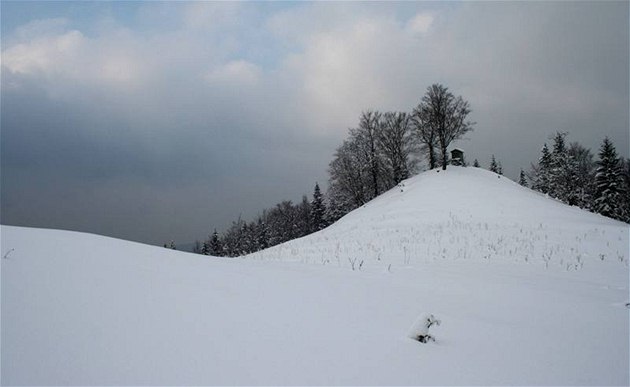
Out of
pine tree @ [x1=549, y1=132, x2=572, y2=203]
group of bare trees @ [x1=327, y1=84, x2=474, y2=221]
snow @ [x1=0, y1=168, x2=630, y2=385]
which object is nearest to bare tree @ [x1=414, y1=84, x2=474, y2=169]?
group of bare trees @ [x1=327, y1=84, x2=474, y2=221]

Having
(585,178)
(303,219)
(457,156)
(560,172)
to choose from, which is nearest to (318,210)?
(303,219)

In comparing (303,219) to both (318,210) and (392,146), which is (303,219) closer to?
(318,210)

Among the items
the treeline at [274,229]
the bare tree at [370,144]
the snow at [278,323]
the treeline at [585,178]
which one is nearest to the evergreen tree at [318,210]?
the treeline at [274,229]

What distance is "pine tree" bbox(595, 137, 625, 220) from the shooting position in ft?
127

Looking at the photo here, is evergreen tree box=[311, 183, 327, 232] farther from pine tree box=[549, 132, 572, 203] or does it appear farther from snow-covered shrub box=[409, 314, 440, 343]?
snow-covered shrub box=[409, 314, 440, 343]

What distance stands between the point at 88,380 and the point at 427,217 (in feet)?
72.5

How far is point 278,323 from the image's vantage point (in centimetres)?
330

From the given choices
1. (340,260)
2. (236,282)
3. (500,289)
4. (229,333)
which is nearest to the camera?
(229,333)

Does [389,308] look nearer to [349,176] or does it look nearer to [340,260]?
[340,260]

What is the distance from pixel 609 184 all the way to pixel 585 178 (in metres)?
19.1

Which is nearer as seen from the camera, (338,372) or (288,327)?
(338,372)

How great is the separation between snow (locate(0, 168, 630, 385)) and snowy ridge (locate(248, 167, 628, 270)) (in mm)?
2743

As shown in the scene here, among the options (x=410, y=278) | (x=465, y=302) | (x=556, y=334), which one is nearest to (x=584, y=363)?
(x=556, y=334)

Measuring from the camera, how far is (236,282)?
4.60 m
